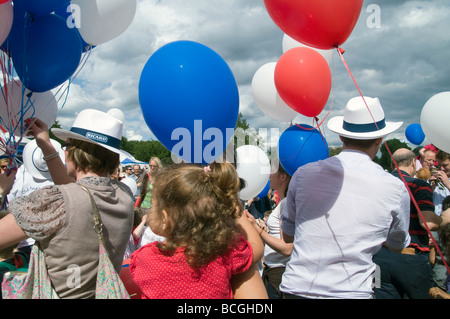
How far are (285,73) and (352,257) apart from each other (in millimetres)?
1182

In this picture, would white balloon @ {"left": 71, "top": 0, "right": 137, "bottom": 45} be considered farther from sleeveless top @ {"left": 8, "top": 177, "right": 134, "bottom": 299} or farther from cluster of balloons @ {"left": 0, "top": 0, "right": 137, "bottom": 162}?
sleeveless top @ {"left": 8, "top": 177, "right": 134, "bottom": 299}

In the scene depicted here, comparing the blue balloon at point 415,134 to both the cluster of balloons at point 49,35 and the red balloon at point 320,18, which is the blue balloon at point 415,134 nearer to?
the red balloon at point 320,18

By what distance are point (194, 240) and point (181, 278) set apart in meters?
0.16

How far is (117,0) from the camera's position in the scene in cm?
221

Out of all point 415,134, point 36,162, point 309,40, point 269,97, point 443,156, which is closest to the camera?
point 309,40

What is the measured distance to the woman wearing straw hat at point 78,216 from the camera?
1.40 m

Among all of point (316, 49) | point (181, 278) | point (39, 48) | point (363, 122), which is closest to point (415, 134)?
point (316, 49)

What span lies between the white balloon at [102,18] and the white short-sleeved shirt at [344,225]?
170cm

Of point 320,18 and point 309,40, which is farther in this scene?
point 309,40

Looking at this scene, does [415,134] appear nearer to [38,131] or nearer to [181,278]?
[181,278]

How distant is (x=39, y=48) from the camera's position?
1.94 metres

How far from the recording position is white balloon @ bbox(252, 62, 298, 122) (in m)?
3.21

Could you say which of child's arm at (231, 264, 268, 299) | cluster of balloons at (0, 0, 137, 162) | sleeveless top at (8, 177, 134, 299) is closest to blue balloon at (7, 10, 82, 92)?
cluster of balloons at (0, 0, 137, 162)
